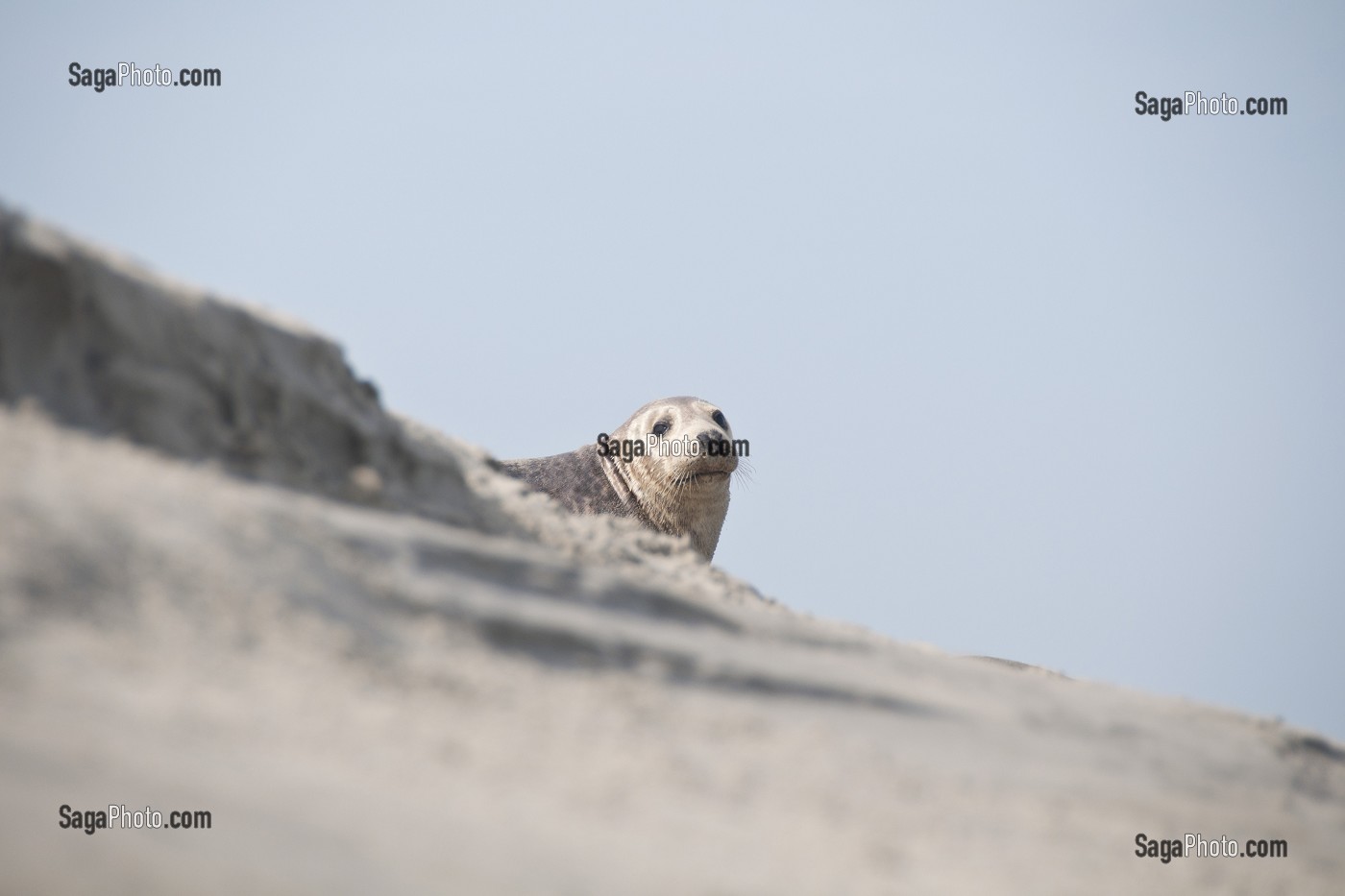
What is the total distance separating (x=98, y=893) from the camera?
2559 millimetres

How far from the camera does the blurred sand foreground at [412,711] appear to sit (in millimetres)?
2998

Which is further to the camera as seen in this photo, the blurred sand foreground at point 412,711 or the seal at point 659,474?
the seal at point 659,474

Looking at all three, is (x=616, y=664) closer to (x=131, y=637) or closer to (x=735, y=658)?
(x=735, y=658)

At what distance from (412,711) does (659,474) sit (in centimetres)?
1089

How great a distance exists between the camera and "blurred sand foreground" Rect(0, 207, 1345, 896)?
3.00 metres

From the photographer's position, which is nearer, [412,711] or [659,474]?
[412,711]

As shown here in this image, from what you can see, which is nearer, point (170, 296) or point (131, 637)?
point (131, 637)

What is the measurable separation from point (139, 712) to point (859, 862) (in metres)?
1.79

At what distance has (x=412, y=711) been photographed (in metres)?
3.71

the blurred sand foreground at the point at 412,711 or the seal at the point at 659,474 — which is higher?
the seal at the point at 659,474

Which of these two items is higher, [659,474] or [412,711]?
[659,474]

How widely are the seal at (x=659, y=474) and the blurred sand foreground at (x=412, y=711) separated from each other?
8.23 m

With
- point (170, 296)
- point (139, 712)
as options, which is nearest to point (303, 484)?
point (170, 296)

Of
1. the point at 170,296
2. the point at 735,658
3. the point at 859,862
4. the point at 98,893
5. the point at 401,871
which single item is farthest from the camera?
the point at 170,296
